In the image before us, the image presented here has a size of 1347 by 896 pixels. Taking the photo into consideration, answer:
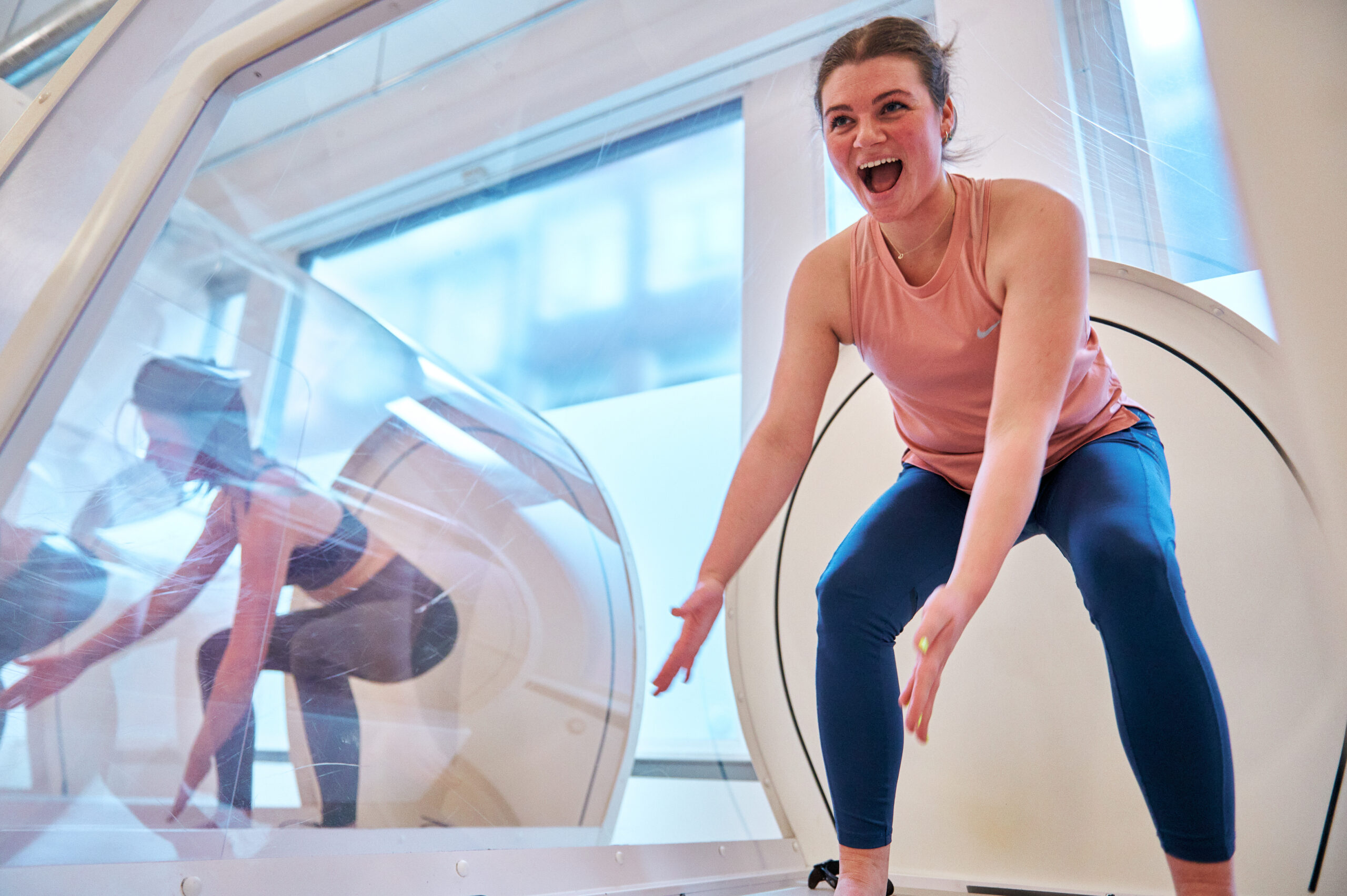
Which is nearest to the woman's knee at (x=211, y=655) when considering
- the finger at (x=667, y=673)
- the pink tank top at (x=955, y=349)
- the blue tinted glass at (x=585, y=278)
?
the finger at (x=667, y=673)

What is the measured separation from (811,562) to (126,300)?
111cm

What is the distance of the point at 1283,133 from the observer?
1.94 feet

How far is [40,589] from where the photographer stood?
78 cm

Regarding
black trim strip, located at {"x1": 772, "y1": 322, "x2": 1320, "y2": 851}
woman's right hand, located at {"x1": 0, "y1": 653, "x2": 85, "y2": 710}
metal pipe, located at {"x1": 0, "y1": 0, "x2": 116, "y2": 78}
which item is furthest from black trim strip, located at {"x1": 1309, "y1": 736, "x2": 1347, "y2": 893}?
metal pipe, located at {"x1": 0, "y1": 0, "x2": 116, "y2": 78}

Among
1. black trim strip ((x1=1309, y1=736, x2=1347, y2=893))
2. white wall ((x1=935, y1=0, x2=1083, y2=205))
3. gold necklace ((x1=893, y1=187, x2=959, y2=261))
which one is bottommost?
black trim strip ((x1=1309, y1=736, x2=1347, y2=893))

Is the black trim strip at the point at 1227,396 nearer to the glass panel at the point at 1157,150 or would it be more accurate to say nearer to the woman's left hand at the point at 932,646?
the glass panel at the point at 1157,150

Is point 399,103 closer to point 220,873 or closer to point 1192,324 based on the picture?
point 220,873

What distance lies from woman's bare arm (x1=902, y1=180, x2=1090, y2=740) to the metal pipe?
1.30 metres

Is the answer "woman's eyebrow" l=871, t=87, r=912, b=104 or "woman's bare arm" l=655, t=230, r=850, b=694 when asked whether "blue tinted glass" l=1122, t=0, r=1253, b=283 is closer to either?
"woman's eyebrow" l=871, t=87, r=912, b=104

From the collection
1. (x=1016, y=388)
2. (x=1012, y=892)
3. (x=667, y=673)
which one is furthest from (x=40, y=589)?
(x=1012, y=892)

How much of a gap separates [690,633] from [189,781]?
1.53 feet

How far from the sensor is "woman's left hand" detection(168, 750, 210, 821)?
2.58 feet

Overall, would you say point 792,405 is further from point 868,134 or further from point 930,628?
point 930,628

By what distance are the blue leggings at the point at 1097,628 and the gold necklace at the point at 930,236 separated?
0.84 ft
